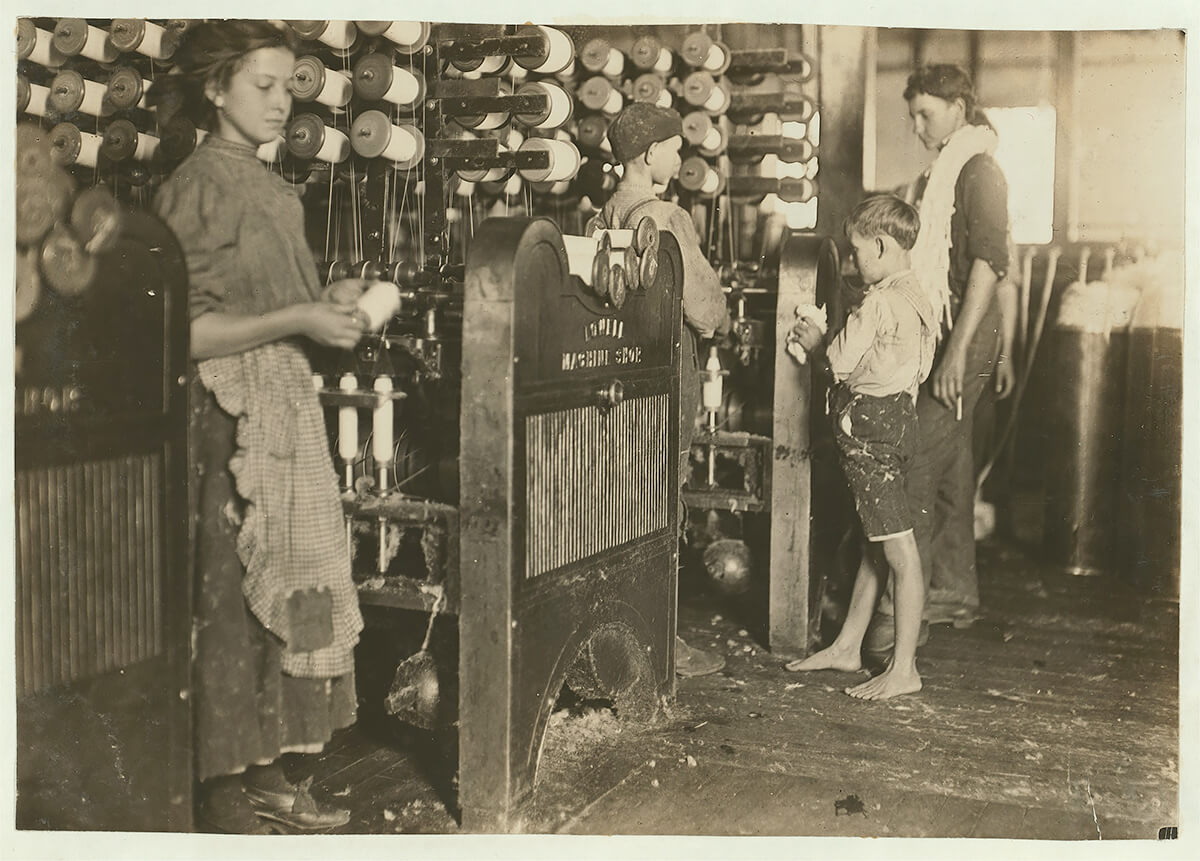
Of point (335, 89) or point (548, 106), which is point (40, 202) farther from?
point (548, 106)

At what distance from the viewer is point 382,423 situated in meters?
2.47

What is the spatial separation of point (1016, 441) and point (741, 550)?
74.7 inches

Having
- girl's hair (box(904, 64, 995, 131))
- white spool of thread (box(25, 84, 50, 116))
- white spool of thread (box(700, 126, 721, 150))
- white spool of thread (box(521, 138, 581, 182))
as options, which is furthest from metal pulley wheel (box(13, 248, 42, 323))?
white spool of thread (box(700, 126, 721, 150))

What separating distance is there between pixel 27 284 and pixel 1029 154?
7.78 feet

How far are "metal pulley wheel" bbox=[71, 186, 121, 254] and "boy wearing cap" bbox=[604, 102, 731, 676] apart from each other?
1.35m

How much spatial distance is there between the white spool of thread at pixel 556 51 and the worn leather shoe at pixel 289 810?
1647 millimetres

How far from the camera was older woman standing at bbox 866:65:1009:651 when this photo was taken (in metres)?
3.43

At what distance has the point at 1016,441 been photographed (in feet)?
16.2

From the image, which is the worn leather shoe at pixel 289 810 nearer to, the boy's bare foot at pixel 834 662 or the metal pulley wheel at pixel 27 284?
the metal pulley wheel at pixel 27 284

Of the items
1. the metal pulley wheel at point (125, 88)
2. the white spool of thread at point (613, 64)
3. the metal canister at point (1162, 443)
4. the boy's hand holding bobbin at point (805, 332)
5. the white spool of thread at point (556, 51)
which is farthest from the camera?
the white spool of thread at point (613, 64)

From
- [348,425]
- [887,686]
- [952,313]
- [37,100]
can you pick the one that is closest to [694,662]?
[887,686]

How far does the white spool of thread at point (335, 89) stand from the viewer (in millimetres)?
2773

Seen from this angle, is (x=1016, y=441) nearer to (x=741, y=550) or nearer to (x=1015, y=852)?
(x=741, y=550)

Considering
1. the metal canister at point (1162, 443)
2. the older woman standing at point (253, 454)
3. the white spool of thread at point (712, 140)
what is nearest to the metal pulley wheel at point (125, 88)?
A: the older woman standing at point (253, 454)
